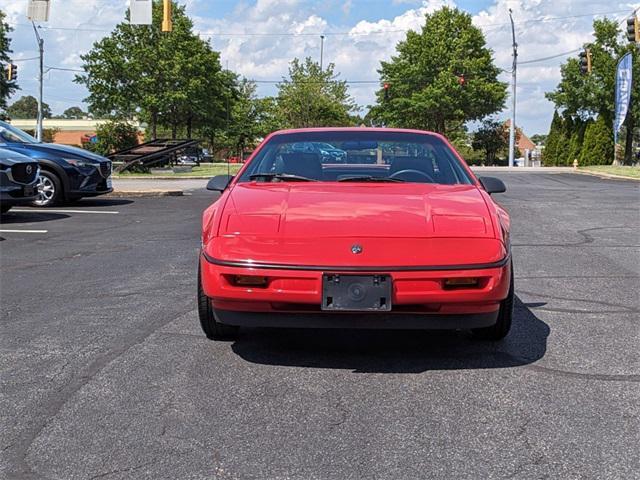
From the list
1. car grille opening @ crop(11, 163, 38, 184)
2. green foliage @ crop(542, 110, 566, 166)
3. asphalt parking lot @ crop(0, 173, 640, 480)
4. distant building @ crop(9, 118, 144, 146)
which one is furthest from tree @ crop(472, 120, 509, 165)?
asphalt parking lot @ crop(0, 173, 640, 480)

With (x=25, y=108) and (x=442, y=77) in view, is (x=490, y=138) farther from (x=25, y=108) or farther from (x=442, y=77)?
(x=25, y=108)

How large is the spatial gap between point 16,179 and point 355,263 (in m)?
8.53

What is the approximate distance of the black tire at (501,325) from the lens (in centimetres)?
439

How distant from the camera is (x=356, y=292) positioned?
378 cm

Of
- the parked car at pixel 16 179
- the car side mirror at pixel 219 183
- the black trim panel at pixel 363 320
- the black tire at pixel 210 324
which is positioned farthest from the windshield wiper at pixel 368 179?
the parked car at pixel 16 179

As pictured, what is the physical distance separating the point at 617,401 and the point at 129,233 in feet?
25.4

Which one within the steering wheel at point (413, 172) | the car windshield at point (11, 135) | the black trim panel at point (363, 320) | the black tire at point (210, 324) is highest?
the car windshield at point (11, 135)

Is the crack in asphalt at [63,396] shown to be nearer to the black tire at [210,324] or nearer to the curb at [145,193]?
the black tire at [210,324]

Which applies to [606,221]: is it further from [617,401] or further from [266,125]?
[266,125]

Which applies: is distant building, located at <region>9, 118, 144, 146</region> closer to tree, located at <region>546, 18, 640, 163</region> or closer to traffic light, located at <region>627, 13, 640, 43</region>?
tree, located at <region>546, 18, 640, 163</region>

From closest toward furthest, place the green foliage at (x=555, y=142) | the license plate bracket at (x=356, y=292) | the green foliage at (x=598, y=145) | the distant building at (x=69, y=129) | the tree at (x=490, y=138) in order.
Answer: the license plate bracket at (x=356, y=292) → the green foliage at (x=598, y=145) → the green foliage at (x=555, y=142) → the tree at (x=490, y=138) → the distant building at (x=69, y=129)

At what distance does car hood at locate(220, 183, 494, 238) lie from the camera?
156 inches

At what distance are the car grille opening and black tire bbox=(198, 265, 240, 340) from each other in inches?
293

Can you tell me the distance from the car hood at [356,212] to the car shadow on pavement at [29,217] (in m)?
7.76
